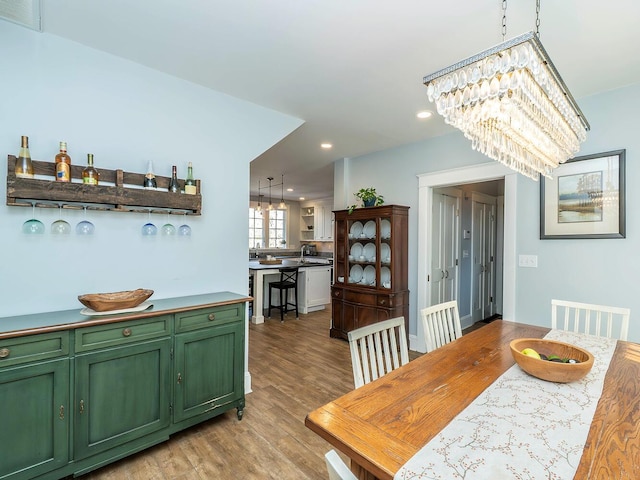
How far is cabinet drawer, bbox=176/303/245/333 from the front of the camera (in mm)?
2150

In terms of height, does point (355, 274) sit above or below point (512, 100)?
below

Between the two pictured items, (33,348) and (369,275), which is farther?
(369,275)

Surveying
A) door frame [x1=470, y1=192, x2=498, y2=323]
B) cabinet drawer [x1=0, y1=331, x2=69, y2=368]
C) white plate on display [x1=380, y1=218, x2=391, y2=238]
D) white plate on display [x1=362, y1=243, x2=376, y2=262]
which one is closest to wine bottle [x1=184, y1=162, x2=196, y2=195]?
cabinet drawer [x1=0, y1=331, x2=69, y2=368]

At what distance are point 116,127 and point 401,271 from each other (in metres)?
3.25

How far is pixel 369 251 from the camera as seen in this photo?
437 cm

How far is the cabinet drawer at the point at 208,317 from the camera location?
2150mm

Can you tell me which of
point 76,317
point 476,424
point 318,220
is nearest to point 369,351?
point 476,424

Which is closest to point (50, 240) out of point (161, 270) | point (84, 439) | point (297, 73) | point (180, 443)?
point (161, 270)

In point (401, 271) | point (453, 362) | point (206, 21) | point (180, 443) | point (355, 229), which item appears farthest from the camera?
point (355, 229)

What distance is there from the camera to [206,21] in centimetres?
184

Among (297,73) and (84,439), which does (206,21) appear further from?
(84,439)

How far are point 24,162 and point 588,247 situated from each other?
13.5 ft

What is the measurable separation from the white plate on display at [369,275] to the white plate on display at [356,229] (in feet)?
1.55

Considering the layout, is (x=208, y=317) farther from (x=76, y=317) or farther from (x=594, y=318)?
(x=594, y=318)
